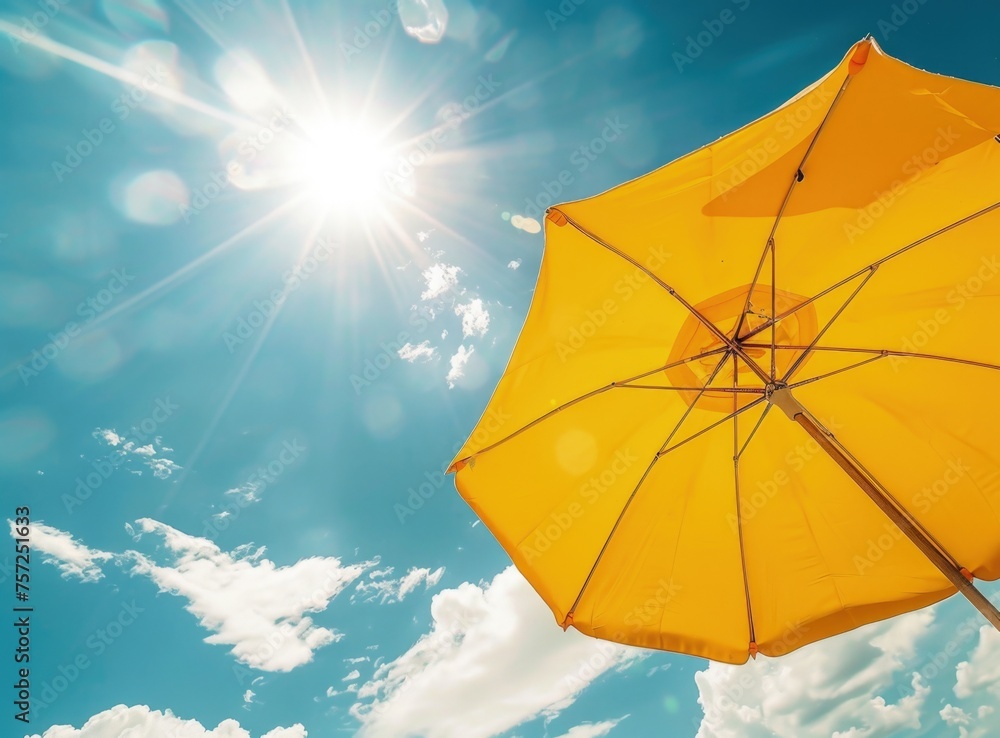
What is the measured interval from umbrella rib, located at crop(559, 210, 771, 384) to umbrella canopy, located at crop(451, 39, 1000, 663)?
0.02 m

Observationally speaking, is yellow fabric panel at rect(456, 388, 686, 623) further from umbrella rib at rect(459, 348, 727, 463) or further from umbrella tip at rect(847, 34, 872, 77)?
umbrella tip at rect(847, 34, 872, 77)

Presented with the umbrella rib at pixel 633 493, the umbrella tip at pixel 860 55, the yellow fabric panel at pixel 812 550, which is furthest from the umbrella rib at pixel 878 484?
the umbrella tip at pixel 860 55

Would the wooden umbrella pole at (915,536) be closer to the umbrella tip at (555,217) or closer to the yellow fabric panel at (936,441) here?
→ the yellow fabric panel at (936,441)

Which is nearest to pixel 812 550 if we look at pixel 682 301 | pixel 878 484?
pixel 878 484

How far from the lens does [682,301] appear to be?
3193 millimetres

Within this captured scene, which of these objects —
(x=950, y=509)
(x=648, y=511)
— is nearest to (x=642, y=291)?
(x=648, y=511)

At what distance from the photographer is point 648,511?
3670mm

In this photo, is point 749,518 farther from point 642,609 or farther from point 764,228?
point 764,228

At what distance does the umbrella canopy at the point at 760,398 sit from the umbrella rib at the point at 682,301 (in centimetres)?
2

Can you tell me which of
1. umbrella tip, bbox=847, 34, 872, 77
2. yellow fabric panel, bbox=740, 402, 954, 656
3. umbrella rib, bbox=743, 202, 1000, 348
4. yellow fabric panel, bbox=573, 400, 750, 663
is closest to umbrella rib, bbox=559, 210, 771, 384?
umbrella rib, bbox=743, 202, 1000, 348

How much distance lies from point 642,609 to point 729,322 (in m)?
2.24

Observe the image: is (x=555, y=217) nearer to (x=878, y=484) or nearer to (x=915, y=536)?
(x=915, y=536)

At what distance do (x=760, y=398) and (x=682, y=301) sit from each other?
0.88 metres

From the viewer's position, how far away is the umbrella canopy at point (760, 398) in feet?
9.53
